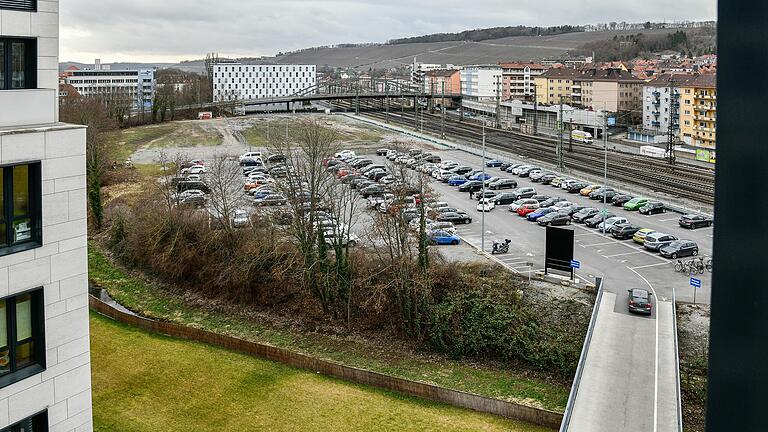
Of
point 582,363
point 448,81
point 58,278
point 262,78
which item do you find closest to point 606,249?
point 582,363

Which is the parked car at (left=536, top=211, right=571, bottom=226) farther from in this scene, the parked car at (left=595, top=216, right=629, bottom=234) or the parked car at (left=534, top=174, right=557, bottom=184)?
the parked car at (left=534, top=174, right=557, bottom=184)

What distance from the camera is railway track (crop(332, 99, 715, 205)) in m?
38.9

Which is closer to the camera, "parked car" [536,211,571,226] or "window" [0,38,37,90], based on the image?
"window" [0,38,37,90]

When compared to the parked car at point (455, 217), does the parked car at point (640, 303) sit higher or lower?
lower

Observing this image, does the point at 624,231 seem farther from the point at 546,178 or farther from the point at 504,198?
the point at 546,178

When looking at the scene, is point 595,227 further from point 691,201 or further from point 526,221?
point 691,201

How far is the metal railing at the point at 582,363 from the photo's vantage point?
41.5 ft

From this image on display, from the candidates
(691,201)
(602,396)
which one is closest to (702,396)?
(602,396)

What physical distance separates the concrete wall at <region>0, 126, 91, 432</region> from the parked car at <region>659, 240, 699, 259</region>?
2228 cm

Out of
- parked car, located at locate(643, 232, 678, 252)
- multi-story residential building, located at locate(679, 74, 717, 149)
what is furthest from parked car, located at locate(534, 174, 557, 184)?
multi-story residential building, located at locate(679, 74, 717, 149)

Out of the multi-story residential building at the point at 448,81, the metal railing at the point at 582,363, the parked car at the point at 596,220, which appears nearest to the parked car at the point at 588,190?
the parked car at the point at 596,220

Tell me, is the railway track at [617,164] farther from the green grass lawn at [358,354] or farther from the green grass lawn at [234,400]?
the green grass lawn at [234,400]

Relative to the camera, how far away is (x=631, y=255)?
2558cm

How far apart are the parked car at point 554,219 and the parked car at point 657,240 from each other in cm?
451
